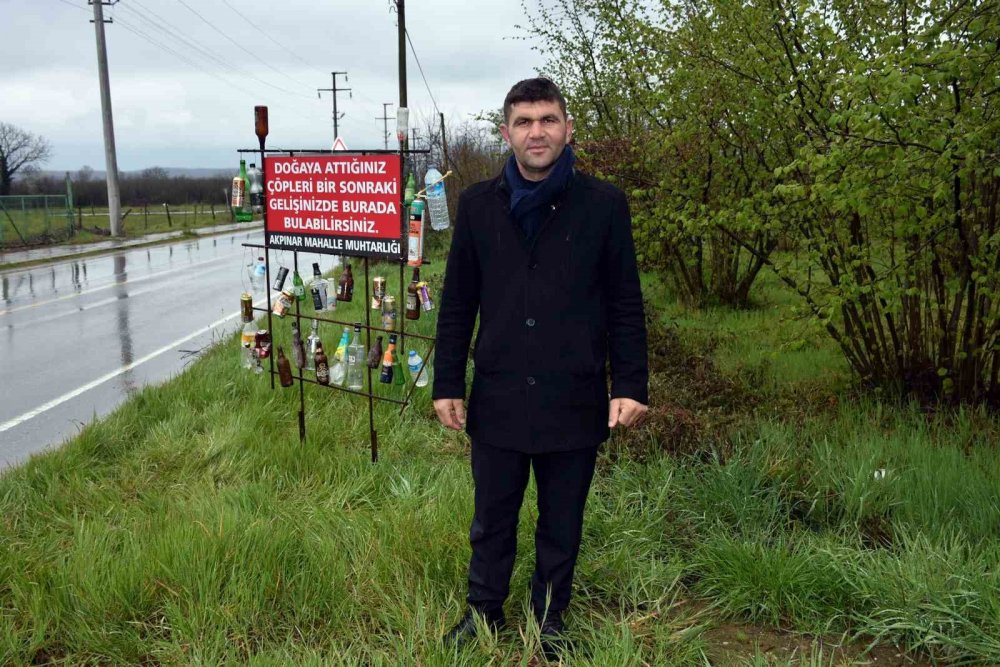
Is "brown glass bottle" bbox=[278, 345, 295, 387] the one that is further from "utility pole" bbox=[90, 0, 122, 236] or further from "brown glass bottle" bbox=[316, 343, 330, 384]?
"utility pole" bbox=[90, 0, 122, 236]

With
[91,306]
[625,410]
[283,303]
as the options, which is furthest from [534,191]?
[91,306]

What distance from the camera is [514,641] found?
9.73 feet

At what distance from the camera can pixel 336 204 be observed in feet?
16.0

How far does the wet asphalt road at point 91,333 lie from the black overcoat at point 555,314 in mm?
4296

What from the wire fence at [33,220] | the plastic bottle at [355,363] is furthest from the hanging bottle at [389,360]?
the wire fence at [33,220]

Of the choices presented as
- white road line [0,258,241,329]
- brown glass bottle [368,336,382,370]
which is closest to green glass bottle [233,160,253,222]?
brown glass bottle [368,336,382,370]

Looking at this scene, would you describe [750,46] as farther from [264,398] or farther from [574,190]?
[264,398]

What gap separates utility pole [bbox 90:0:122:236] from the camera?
25.9m

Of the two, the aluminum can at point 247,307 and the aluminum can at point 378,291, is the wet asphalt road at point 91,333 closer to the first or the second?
the aluminum can at point 247,307

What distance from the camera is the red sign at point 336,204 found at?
4680 mm

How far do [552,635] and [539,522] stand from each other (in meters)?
0.39

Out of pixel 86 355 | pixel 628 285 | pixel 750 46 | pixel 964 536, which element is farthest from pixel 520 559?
pixel 86 355

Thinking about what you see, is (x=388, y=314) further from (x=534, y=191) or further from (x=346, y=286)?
(x=534, y=191)

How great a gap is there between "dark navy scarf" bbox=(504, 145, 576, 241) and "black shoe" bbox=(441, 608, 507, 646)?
134 cm
